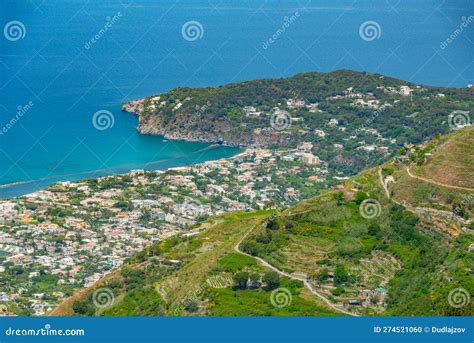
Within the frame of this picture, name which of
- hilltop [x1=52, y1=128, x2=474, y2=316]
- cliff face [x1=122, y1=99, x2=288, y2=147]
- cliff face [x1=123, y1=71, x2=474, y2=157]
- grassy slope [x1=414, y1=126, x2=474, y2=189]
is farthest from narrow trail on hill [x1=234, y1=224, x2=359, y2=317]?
cliff face [x1=122, y1=99, x2=288, y2=147]

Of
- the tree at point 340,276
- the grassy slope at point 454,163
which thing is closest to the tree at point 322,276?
the tree at point 340,276

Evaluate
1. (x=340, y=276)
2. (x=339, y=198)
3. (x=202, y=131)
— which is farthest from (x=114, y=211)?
(x=340, y=276)

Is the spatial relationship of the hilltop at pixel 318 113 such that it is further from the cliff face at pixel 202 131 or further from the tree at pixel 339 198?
the tree at pixel 339 198

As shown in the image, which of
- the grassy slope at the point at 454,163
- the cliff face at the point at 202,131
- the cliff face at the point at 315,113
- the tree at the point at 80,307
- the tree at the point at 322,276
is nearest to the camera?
the tree at the point at 322,276

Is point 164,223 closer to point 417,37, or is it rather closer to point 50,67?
point 50,67

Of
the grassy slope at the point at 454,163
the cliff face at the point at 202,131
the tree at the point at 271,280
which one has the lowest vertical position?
the tree at the point at 271,280

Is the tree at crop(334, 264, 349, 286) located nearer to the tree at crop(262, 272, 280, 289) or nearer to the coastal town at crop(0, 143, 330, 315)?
the tree at crop(262, 272, 280, 289)
